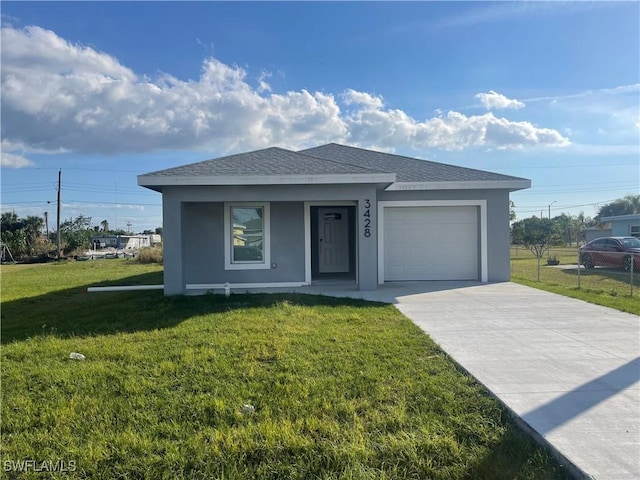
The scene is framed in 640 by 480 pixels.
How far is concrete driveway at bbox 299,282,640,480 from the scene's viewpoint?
2998 mm

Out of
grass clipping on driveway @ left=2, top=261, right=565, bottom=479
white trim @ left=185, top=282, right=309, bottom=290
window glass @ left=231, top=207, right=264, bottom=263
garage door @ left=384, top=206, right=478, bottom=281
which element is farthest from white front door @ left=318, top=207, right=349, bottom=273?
grass clipping on driveway @ left=2, top=261, right=565, bottom=479

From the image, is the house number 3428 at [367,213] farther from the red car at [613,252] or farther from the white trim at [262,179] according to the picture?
the red car at [613,252]

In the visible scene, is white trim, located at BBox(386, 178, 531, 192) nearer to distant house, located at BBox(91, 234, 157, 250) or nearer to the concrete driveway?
the concrete driveway

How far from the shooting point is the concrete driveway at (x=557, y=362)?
118 inches

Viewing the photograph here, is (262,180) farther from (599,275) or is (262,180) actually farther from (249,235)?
(599,275)

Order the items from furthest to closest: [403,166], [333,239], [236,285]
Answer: [403,166]
[333,239]
[236,285]

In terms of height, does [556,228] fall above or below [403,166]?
below

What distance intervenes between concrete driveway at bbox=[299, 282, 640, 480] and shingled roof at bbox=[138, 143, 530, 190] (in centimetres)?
294

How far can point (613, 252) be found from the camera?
16.7m

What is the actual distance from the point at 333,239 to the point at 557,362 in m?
8.68

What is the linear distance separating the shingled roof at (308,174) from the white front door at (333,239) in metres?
2.10

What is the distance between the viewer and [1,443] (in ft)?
10.2

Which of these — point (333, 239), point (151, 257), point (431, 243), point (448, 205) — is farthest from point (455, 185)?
point (151, 257)

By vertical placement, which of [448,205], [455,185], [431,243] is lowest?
[431,243]
